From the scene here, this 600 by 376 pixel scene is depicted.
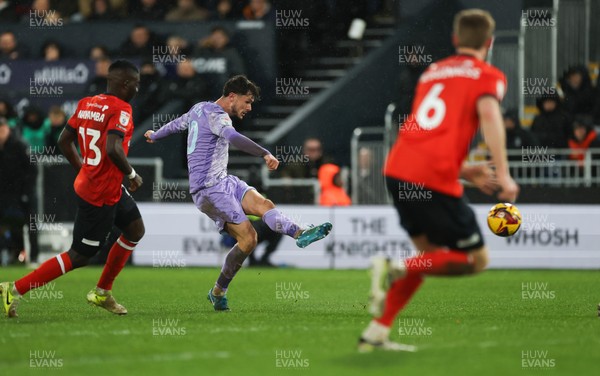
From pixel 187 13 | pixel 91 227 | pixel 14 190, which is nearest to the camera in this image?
pixel 91 227

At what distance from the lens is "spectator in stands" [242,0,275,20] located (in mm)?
24797

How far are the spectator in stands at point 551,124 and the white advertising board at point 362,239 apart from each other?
1.88 metres

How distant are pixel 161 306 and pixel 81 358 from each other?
4364mm

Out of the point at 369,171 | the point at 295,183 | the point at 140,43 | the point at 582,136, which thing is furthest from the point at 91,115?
the point at 140,43

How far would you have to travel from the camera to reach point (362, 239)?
2016cm

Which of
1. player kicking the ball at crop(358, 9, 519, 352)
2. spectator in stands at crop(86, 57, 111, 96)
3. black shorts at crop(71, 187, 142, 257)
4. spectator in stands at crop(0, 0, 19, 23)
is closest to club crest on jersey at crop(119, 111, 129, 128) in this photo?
black shorts at crop(71, 187, 142, 257)

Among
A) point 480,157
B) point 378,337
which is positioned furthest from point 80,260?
point 480,157

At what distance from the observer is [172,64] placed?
2386 centimetres

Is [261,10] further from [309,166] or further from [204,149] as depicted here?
[204,149]

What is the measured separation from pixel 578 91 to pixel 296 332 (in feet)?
44.4

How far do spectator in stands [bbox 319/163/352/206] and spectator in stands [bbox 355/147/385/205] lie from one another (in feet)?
2.42

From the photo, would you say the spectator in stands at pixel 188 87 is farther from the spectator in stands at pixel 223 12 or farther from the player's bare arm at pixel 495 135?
the player's bare arm at pixel 495 135

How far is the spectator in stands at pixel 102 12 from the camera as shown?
26.0m

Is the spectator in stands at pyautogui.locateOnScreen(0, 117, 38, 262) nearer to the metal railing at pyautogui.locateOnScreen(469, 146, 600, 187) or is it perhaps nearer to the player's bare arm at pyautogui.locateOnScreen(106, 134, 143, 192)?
the metal railing at pyautogui.locateOnScreen(469, 146, 600, 187)
